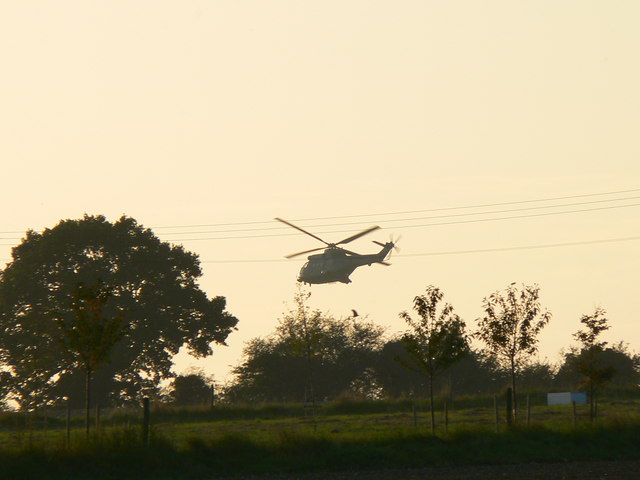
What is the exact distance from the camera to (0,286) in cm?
8156

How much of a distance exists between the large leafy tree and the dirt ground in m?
48.9

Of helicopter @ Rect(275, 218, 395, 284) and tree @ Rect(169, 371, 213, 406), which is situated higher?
helicopter @ Rect(275, 218, 395, 284)

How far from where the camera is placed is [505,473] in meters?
29.7

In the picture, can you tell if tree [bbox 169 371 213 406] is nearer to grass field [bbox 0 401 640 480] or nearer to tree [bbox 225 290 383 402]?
tree [bbox 225 290 383 402]

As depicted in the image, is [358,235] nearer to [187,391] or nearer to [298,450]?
[187,391]

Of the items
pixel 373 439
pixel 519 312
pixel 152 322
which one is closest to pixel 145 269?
pixel 152 322

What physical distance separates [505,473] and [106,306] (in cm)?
5394

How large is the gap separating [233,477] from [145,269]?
179ft

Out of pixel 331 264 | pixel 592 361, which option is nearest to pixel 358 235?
pixel 331 264

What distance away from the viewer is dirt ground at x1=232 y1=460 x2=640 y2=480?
28297mm

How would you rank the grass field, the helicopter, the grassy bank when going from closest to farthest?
1. the grassy bank
2. the grass field
3. the helicopter

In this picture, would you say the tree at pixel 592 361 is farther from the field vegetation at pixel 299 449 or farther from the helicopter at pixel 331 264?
the helicopter at pixel 331 264

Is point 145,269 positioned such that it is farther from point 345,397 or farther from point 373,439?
point 373,439

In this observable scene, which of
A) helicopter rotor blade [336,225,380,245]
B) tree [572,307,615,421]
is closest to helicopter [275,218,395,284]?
helicopter rotor blade [336,225,380,245]
